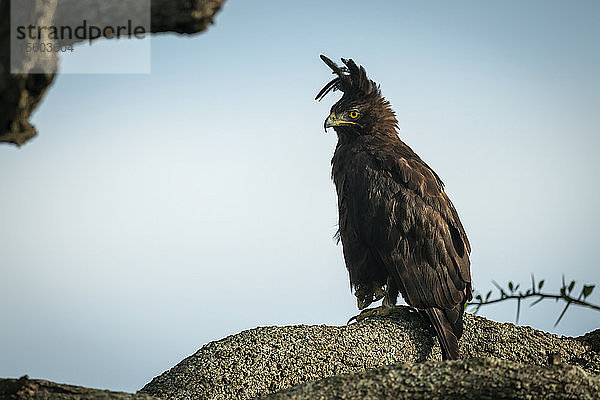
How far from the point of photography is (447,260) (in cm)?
505

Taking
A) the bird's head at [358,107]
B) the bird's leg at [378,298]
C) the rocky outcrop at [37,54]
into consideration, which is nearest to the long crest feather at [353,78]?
the bird's head at [358,107]

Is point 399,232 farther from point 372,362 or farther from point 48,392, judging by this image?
point 48,392

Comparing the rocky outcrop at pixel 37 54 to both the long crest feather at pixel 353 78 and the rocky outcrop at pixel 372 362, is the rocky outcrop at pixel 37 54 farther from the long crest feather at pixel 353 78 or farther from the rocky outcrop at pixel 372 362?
the long crest feather at pixel 353 78

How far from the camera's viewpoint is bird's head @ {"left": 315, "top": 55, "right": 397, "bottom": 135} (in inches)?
219

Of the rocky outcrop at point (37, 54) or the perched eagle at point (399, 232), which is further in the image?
the perched eagle at point (399, 232)

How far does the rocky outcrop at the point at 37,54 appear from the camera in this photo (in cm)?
190

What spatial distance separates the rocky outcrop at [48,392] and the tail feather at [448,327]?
2.49m

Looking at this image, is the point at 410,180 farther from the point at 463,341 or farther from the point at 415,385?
the point at 415,385

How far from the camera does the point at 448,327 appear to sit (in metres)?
4.53

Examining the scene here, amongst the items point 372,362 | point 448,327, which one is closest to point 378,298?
point 448,327

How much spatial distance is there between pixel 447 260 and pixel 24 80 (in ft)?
12.5

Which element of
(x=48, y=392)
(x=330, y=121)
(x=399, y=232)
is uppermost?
(x=330, y=121)

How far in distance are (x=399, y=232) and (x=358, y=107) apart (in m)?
1.27

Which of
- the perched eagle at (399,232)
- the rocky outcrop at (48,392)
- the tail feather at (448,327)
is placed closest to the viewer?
the rocky outcrop at (48,392)
